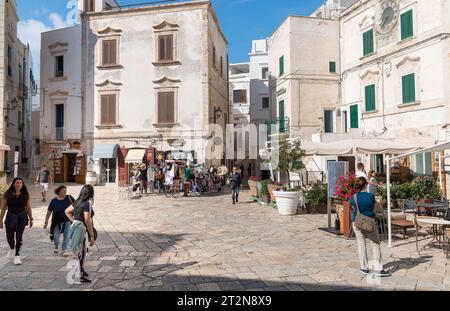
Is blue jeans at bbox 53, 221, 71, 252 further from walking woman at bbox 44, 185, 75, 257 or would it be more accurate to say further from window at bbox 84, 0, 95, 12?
window at bbox 84, 0, 95, 12

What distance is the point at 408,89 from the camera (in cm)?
1584

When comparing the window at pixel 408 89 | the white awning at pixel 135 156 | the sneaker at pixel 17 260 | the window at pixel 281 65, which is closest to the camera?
the sneaker at pixel 17 260

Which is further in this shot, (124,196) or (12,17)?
(12,17)

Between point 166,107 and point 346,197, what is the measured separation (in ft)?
49.7

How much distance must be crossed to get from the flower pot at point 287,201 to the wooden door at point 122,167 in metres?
12.4

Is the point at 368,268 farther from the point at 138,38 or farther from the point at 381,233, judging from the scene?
the point at 138,38

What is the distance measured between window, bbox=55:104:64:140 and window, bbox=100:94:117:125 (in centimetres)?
302

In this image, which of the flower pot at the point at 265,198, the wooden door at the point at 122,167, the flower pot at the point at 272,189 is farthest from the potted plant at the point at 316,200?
the wooden door at the point at 122,167

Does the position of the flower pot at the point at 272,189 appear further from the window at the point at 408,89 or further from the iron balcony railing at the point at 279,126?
the iron balcony railing at the point at 279,126

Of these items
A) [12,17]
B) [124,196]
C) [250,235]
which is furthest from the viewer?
[12,17]

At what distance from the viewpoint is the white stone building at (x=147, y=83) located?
20.3 meters

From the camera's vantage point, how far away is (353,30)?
19531 millimetres
